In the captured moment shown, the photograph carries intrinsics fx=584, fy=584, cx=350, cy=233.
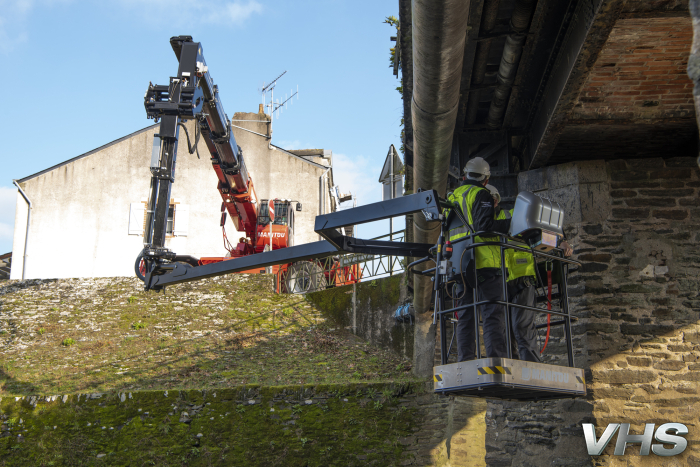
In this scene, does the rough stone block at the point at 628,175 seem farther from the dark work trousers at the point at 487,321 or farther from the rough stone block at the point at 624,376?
the dark work trousers at the point at 487,321

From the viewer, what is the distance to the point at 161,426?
1030 cm

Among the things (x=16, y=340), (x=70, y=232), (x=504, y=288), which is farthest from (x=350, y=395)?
(x=70, y=232)

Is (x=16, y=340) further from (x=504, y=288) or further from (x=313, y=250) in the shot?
(x=504, y=288)

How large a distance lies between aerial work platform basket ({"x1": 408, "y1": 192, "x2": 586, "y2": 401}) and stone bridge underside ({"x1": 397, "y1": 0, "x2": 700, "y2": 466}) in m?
1.37

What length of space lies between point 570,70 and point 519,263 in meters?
2.12

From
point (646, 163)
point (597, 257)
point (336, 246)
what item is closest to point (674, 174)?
point (646, 163)

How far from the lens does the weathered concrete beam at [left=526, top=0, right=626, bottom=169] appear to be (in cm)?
487

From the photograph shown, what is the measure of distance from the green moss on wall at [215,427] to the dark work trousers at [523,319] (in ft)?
20.1

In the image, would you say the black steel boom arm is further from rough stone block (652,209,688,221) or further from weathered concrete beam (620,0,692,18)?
rough stone block (652,209,688,221)

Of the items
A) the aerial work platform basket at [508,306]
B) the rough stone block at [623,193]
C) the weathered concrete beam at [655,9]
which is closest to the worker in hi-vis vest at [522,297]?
the aerial work platform basket at [508,306]

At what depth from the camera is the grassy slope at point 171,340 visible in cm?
1182

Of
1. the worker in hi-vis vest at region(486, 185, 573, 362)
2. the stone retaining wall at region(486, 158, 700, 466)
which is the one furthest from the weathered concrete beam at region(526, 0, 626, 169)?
the worker in hi-vis vest at region(486, 185, 573, 362)

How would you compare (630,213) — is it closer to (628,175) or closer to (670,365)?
(628,175)

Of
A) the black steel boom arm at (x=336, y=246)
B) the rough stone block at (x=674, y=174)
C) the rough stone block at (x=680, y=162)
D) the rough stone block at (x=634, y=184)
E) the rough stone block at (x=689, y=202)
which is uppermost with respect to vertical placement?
the rough stone block at (x=680, y=162)
